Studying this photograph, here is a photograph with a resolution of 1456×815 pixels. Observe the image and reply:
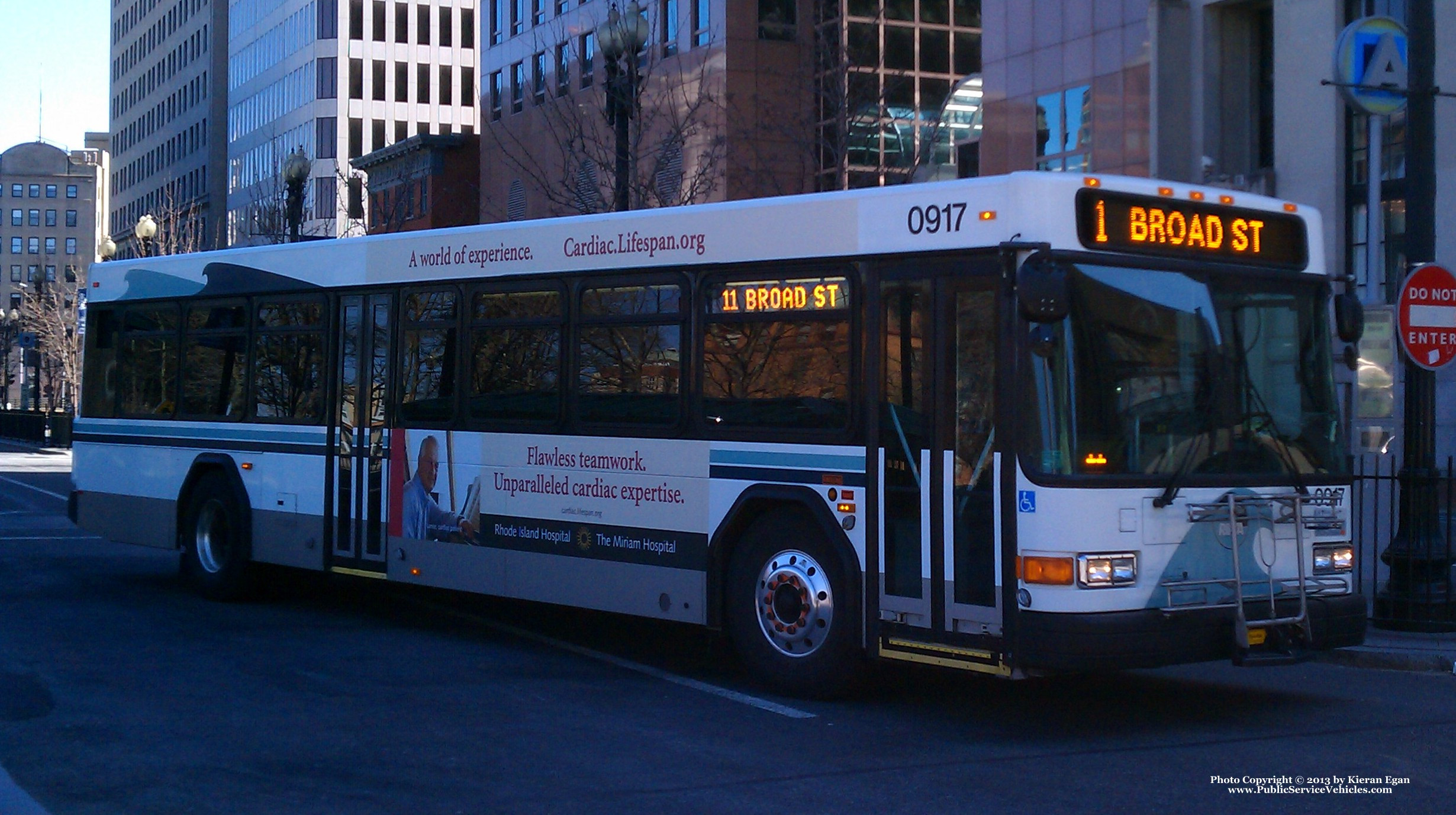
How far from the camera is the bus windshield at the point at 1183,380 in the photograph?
324 inches

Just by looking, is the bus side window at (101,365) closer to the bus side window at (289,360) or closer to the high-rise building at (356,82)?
the bus side window at (289,360)

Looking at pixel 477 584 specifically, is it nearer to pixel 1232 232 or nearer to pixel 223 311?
pixel 223 311

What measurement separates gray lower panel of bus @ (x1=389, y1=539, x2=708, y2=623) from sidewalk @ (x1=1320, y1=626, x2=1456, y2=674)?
4.54 m

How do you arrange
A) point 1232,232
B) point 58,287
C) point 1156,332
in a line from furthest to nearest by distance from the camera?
point 58,287, point 1232,232, point 1156,332

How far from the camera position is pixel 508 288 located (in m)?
11.5

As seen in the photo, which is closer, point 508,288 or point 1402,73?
point 508,288

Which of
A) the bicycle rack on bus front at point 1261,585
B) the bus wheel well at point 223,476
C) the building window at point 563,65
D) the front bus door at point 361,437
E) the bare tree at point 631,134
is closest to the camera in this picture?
the bicycle rack on bus front at point 1261,585

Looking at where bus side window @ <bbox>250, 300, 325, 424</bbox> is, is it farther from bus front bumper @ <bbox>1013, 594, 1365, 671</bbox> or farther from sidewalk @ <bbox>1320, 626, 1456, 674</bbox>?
sidewalk @ <bbox>1320, 626, 1456, 674</bbox>

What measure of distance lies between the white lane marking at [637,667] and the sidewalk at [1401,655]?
13.8ft

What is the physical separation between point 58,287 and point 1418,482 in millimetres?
86927

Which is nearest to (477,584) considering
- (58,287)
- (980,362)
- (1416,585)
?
(980,362)

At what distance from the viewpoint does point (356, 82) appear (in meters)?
89.8

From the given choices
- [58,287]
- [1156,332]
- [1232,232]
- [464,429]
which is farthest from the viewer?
[58,287]

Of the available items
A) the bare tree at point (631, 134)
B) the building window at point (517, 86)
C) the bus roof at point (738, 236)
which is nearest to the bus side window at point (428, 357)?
the bus roof at point (738, 236)
